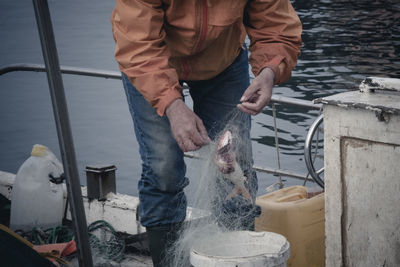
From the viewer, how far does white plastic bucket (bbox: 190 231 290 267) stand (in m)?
2.21

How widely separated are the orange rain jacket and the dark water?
7.19 meters

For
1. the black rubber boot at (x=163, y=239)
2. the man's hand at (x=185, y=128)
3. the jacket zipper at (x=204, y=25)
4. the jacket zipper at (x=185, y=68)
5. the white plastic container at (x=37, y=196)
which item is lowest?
the white plastic container at (x=37, y=196)

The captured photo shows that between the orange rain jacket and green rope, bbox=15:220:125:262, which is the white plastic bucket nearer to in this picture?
the orange rain jacket

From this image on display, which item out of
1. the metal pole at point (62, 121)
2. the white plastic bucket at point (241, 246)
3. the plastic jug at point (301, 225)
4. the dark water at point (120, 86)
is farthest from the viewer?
the dark water at point (120, 86)

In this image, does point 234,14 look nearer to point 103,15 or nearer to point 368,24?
point 368,24

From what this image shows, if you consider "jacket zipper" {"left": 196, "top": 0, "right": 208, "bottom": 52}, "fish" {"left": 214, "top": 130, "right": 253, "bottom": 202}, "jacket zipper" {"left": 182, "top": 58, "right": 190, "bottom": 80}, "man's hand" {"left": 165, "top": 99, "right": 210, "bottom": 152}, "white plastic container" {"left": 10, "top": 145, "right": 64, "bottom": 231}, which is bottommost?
"white plastic container" {"left": 10, "top": 145, "right": 64, "bottom": 231}

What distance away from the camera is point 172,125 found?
2.29m

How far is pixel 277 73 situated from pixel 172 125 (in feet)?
1.91

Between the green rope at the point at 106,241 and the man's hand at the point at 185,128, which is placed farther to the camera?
the green rope at the point at 106,241

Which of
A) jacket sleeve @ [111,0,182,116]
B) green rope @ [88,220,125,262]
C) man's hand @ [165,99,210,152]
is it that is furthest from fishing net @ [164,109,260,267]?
green rope @ [88,220,125,262]

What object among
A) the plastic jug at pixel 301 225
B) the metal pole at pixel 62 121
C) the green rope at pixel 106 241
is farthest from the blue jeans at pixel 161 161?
the green rope at pixel 106 241

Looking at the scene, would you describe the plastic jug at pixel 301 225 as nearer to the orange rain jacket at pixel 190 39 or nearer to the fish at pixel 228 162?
the fish at pixel 228 162

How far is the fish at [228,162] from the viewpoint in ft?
8.02

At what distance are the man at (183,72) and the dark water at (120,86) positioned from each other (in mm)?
7137
